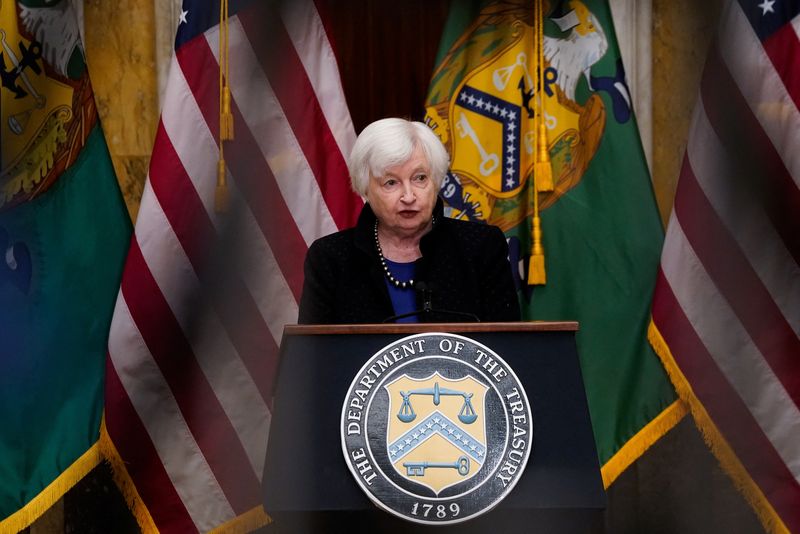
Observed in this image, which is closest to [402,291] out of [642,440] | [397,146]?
[397,146]

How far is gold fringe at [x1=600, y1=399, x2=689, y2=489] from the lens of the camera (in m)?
4.13

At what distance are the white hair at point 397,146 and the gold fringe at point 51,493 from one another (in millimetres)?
1789

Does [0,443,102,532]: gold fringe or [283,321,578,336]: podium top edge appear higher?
[283,321,578,336]: podium top edge

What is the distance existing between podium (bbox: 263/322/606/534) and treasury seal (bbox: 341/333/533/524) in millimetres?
31

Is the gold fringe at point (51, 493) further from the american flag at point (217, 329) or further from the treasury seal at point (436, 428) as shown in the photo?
the treasury seal at point (436, 428)

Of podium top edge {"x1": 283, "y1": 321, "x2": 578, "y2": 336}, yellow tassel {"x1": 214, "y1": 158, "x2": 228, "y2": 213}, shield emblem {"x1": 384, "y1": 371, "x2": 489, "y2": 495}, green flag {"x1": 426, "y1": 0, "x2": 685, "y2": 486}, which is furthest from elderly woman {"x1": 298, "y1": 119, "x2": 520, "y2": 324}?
green flag {"x1": 426, "y1": 0, "x2": 685, "y2": 486}

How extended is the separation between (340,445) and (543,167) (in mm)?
2342

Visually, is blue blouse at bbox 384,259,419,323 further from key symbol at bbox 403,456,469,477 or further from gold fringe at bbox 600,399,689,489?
gold fringe at bbox 600,399,689,489

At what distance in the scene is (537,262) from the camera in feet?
13.5

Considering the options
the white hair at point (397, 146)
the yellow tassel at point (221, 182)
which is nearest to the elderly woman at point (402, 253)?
the white hair at point (397, 146)

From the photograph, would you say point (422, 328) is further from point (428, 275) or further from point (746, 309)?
point (746, 309)

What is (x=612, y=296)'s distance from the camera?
4230mm

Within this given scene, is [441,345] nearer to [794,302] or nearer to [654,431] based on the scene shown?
[794,302]

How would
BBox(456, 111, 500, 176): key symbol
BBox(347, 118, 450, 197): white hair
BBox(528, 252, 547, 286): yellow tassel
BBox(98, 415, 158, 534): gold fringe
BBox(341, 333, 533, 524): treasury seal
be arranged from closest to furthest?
1. BBox(341, 333, 533, 524): treasury seal
2. BBox(347, 118, 450, 197): white hair
3. BBox(98, 415, 158, 534): gold fringe
4. BBox(528, 252, 547, 286): yellow tassel
5. BBox(456, 111, 500, 176): key symbol
